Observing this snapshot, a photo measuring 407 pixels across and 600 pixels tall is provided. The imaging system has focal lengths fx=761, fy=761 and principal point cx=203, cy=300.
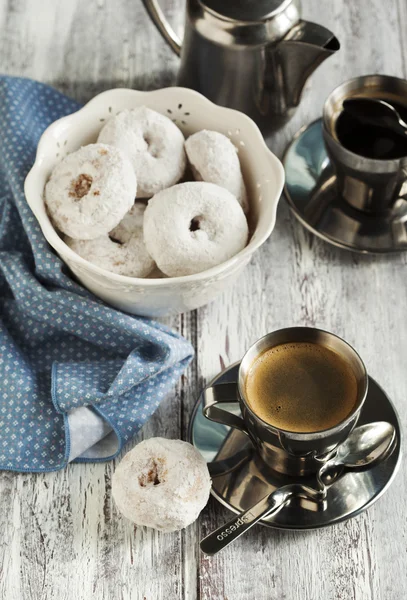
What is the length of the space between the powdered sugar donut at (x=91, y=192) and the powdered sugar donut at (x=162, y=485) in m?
0.30

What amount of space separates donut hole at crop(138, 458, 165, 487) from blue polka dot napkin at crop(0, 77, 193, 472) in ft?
0.32

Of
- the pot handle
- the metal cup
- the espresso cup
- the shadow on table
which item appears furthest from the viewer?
the shadow on table

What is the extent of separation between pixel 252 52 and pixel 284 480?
0.62 m

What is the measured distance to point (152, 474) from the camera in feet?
2.95

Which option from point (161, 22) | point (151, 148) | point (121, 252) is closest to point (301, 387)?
point (121, 252)

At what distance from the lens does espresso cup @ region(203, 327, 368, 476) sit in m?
0.85

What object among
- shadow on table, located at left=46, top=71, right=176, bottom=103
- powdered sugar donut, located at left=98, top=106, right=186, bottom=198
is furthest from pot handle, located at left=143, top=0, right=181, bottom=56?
powdered sugar donut, located at left=98, top=106, right=186, bottom=198

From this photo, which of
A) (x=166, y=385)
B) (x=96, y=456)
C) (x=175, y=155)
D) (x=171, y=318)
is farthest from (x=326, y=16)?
(x=96, y=456)

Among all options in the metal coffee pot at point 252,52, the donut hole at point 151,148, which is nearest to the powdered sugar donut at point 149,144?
the donut hole at point 151,148

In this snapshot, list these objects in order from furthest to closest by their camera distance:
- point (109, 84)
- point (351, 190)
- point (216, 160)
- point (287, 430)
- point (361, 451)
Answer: point (109, 84) → point (351, 190) → point (216, 160) → point (361, 451) → point (287, 430)

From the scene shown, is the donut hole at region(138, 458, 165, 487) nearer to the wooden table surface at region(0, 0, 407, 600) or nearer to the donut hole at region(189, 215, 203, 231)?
the wooden table surface at region(0, 0, 407, 600)

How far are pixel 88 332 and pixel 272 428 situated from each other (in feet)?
1.11

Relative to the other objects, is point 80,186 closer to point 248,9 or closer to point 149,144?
point 149,144

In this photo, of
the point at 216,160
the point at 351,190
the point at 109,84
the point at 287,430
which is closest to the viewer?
the point at 287,430
